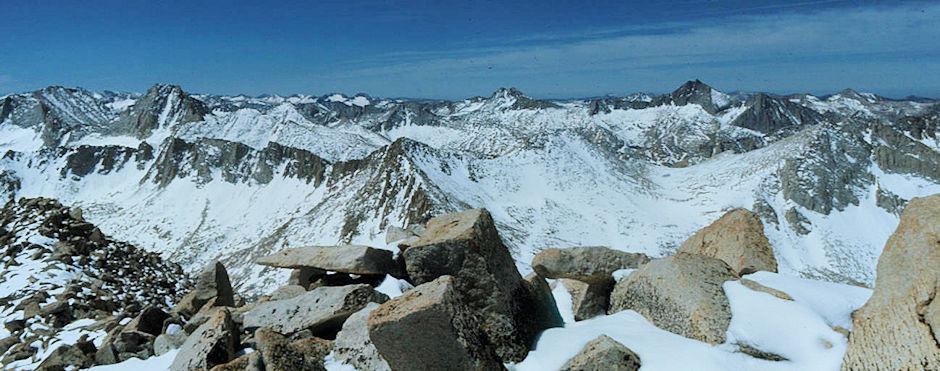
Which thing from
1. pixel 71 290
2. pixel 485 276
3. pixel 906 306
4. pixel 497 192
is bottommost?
pixel 497 192

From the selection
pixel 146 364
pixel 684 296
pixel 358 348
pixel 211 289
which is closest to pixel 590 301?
pixel 684 296

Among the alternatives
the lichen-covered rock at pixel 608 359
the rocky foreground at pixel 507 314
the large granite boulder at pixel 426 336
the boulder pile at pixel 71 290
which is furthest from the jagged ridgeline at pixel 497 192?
the large granite boulder at pixel 426 336

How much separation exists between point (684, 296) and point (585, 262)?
3808 millimetres

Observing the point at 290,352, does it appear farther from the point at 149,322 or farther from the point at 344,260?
the point at 149,322

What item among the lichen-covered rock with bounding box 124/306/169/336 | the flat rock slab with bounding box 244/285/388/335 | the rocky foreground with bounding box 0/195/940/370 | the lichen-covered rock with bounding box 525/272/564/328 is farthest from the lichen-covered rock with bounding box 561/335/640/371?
the lichen-covered rock with bounding box 124/306/169/336

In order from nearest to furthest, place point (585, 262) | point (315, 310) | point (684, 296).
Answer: point (684, 296) < point (315, 310) < point (585, 262)

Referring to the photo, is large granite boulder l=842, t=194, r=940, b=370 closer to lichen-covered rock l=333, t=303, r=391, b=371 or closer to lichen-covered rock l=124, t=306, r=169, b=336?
lichen-covered rock l=333, t=303, r=391, b=371

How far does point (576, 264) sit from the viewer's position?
45.1 feet

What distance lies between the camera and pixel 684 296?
10.1 metres

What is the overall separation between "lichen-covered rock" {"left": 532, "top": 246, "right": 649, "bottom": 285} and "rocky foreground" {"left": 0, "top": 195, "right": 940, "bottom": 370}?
41mm

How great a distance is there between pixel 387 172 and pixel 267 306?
73431 mm

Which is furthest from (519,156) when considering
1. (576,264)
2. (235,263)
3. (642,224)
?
(576,264)

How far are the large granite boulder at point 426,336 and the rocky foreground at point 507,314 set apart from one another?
0.02 meters

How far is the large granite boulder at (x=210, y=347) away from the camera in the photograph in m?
9.54
